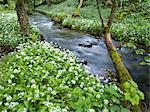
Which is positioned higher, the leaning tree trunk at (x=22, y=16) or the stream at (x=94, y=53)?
the leaning tree trunk at (x=22, y=16)

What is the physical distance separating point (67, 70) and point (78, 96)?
1.81 m

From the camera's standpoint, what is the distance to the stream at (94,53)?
1034 cm

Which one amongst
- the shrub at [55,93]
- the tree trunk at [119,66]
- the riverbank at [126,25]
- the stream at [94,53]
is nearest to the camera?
the shrub at [55,93]

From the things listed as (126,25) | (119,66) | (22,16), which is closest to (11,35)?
(22,16)

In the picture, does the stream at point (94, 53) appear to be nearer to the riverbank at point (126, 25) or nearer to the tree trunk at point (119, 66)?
the riverbank at point (126, 25)

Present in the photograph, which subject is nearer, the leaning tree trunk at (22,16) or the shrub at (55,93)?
the shrub at (55,93)

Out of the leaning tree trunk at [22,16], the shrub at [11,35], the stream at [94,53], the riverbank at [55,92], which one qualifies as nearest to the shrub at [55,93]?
the riverbank at [55,92]

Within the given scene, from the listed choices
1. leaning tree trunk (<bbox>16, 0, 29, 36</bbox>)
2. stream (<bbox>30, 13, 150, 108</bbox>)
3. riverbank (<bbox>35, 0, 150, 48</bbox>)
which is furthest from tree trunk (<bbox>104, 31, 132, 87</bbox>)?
leaning tree trunk (<bbox>16, 0, 29, 36</bbox>)

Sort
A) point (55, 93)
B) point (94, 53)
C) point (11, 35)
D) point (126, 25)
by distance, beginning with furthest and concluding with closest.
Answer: point (126, 25)
point (94, 53)
point (11, 35)
point (55, 93)

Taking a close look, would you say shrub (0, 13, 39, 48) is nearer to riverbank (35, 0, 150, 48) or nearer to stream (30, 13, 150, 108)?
stream (30, 13, 150, 108)

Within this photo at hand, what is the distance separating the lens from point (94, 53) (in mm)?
13336

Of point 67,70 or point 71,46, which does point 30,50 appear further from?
point 71,46

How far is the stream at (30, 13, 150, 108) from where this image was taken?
10337mm

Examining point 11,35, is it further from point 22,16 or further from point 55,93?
point 55,93
